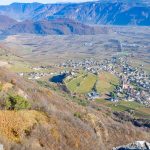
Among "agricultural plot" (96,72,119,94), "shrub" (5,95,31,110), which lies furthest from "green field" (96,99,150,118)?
"shrub" (5,95,31,110)

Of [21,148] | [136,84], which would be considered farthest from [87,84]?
[21,148]

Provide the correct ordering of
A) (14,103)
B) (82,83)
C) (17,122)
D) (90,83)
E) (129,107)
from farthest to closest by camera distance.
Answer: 1. (90,83)
2. (82,83)
3. (129,107)
4. (14,103)
5. (17,122)

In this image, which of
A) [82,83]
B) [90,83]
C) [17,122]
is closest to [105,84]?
[90,83]

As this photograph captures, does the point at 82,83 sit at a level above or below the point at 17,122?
below

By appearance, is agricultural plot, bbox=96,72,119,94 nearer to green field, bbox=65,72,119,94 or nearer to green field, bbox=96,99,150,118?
green field, bbox=65,72,119,94

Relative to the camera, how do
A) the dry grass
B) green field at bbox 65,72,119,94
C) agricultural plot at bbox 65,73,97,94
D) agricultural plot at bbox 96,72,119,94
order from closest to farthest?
the dry grass, agricultural plot at bbox 65,73,97,94, green field at bbox 65,72,119,94, agricultural plot at bbox 96,72,119,94

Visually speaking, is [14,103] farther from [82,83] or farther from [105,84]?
[105,84]

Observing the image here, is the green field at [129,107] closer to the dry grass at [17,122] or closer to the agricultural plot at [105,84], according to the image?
the agricultural plot at [105,84]

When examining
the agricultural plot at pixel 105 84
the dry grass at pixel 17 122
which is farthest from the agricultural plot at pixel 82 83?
the dry grass at pixel 17 122

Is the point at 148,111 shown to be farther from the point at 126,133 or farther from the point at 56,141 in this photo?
→ the point at 56,141

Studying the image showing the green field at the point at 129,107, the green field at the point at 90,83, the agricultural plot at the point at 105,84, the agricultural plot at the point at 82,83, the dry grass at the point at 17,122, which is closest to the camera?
the dry grass at the point at 17,122

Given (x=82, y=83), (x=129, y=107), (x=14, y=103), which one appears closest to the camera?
(x=14, y=103)
